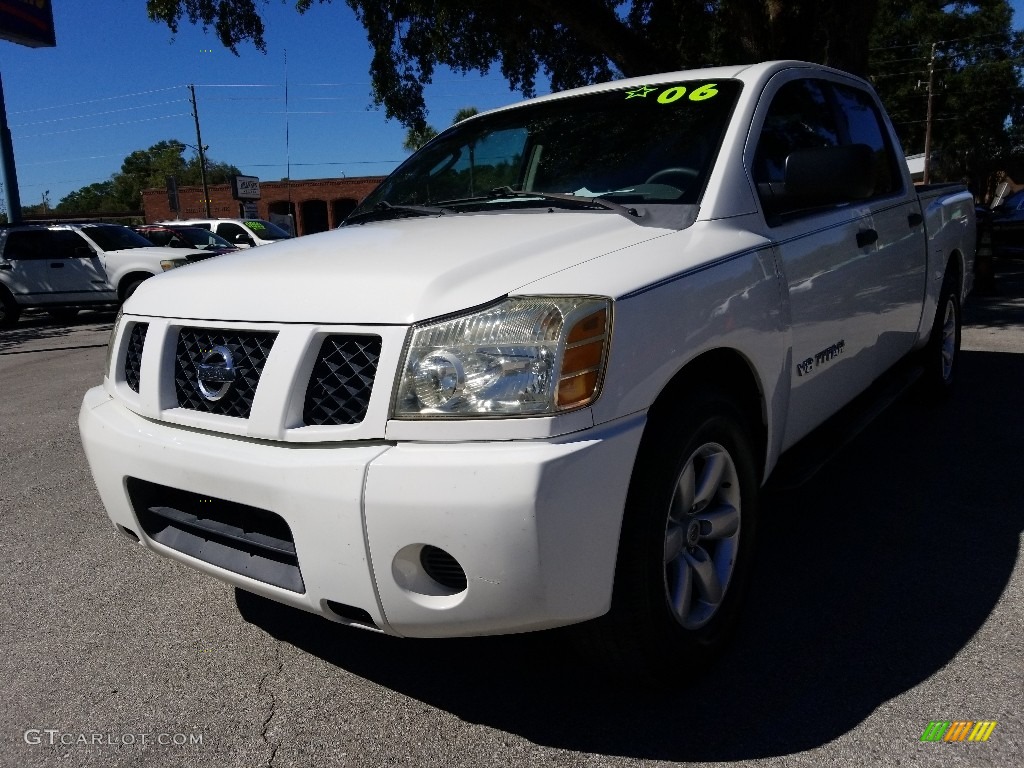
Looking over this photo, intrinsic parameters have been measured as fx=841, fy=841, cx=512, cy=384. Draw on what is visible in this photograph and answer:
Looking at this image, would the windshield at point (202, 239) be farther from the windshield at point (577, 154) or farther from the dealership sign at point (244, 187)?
the windshield at point (577, 154)

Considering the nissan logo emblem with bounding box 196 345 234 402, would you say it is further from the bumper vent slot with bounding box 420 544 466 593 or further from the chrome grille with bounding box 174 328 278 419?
the bumper vent slot with bounding box 420 544 466 593

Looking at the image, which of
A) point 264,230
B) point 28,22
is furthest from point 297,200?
point 28,22

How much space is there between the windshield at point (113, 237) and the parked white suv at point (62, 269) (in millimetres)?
114

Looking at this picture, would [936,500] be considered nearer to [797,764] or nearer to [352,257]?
[797,764]

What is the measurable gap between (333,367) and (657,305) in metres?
0.81

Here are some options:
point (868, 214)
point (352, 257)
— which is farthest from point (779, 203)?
point (352, 257)

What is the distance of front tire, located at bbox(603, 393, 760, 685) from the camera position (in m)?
2.06

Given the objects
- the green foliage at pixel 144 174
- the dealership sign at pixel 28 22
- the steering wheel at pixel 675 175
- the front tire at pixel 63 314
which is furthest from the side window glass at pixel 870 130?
the green foliage at pixel 144 174

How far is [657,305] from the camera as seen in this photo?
2.08 m

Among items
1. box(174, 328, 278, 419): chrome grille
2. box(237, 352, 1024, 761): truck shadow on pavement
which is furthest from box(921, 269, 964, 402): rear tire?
box(174, 328, 278, 419): chrome grille

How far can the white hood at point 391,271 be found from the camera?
6.64 feet

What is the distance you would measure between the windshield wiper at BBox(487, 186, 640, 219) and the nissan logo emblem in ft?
4.00

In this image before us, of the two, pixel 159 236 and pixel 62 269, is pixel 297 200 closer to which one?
pixel 159 236

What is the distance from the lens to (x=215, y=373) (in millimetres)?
2211
